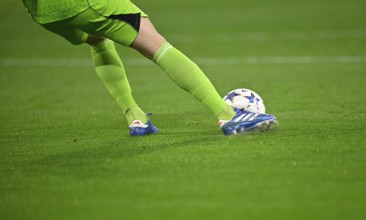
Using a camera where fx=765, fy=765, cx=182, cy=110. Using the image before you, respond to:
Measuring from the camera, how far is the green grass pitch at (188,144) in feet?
14.0

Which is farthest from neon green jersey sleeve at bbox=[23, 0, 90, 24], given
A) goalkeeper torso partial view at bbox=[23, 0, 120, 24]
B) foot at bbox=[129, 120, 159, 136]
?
foot at bbox=[129, 120, 159, 136]

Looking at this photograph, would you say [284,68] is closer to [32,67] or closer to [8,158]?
[32,67]

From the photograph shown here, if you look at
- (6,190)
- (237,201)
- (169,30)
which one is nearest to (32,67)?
(169,30)

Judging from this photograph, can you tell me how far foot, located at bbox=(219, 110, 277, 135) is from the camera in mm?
5980

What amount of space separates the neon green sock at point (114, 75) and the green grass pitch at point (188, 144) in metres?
0.31

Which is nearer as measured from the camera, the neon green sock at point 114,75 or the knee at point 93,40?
the knee at point 93,40

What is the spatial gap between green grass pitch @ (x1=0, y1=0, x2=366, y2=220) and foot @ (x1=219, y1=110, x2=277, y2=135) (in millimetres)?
96

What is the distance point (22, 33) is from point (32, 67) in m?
6.03

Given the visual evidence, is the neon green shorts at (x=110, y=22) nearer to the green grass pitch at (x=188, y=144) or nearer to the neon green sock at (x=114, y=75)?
the neon green sock at (x=114, y=75)

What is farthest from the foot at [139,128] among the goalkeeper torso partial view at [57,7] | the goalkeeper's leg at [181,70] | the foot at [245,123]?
the goalkeeper torso partial view at [57,7]

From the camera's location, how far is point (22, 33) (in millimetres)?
18875

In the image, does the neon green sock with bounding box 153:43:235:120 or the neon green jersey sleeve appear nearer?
the neon green jersey sleeve

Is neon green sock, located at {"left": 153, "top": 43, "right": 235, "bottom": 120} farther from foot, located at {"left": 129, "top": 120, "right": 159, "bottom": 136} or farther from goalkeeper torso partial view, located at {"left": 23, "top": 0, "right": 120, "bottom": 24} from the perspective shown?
foot, located at {"left": 129, "top": 120, "right": 159, "bottom": 136}

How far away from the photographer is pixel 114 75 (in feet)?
21.7
